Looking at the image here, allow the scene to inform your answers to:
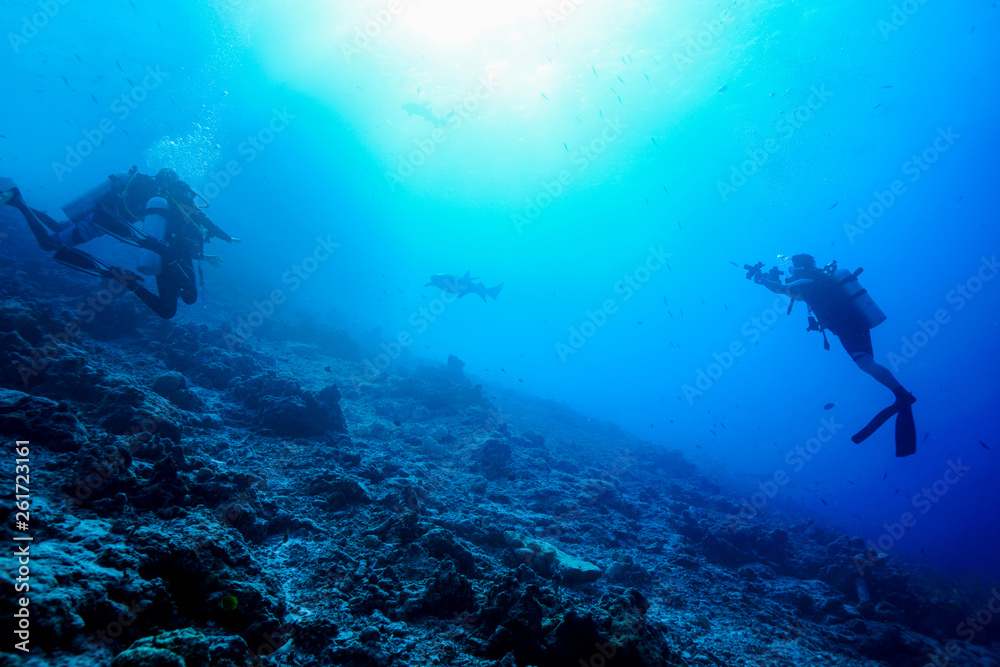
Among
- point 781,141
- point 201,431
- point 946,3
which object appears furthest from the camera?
point 781,141

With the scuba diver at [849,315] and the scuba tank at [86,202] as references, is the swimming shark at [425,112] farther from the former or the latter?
the scuba diver at [849,315]

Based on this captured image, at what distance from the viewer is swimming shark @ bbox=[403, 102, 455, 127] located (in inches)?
1512

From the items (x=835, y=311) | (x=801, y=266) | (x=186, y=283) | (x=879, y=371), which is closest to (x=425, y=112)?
(x=186, y=283)

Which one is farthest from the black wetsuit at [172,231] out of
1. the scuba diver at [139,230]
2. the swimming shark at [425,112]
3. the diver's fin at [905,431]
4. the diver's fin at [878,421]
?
the swimming shark at [425,112]

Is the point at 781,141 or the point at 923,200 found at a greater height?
the point at 923,200

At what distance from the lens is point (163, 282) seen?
6.70 m

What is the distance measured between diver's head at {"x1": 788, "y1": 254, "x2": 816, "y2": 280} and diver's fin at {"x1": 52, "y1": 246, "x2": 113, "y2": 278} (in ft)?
48.0

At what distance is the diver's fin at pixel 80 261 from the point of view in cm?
589

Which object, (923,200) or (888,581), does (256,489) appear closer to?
(888,581)

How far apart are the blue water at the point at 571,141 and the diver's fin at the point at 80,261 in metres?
7.99

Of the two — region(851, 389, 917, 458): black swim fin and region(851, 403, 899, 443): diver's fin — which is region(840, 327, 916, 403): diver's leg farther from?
region(851, 403, 899, 443): diver's fin

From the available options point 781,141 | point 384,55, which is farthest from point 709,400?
point 384,55

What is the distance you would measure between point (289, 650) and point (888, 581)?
10415mm

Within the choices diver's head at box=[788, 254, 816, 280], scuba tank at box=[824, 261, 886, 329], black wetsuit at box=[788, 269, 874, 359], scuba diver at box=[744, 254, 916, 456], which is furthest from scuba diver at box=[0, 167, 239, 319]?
scuba tank at box=[824, 261, 886, 329]
